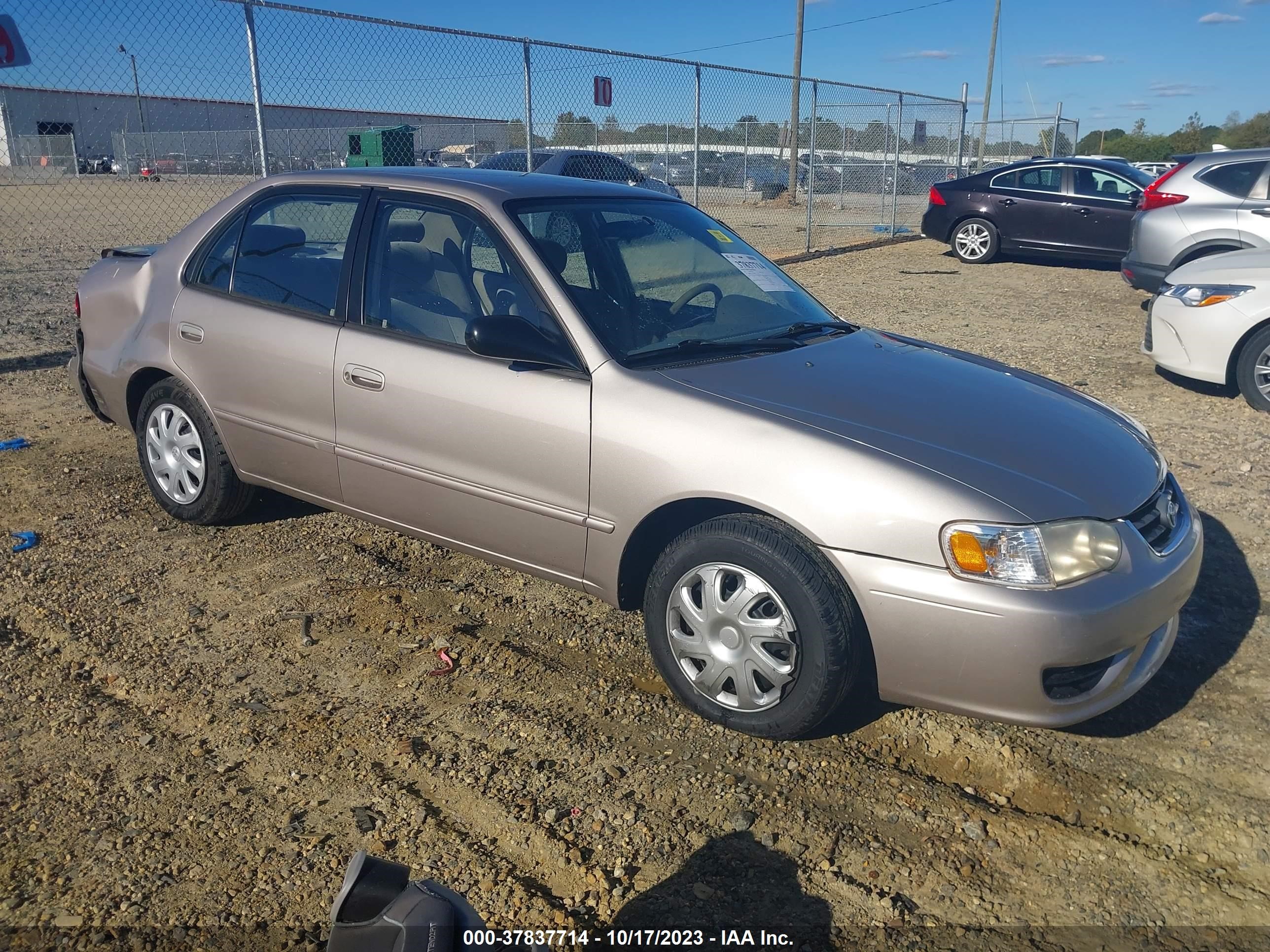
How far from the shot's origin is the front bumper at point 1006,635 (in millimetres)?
2664

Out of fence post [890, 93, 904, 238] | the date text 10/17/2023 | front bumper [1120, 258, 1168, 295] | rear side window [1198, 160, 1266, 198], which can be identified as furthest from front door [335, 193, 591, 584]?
fence post [890, 93, 904, 238]

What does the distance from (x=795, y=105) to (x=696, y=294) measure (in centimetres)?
1511

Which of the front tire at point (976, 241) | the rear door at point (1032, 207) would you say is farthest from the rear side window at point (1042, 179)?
the front tire at point (976, 241)

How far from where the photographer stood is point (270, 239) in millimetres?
4297

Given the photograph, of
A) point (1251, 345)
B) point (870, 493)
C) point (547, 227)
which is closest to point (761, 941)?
point (870, 493)

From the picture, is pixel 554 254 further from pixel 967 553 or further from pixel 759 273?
pixel 967 553

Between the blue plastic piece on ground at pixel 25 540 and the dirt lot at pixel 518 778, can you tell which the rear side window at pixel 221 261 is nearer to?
the dirt lot at pixel 518 778

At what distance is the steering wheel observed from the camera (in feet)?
12.5

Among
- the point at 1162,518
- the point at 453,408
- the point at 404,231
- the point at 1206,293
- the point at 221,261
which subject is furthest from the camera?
the point at 1206,293

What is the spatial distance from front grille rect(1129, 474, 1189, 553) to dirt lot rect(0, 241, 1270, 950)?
0.62 meters

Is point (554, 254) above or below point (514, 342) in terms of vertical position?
above

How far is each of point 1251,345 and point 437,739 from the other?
6.19 meters

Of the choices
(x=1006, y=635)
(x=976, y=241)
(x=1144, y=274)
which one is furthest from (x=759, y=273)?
(x=976, y=241)

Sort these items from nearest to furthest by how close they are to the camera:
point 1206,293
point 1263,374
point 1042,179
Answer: point 1263,374, point 1206,293, point 1042,179
